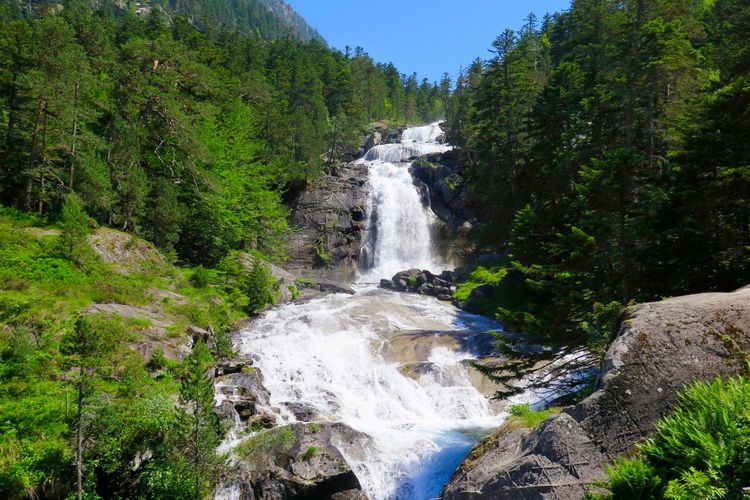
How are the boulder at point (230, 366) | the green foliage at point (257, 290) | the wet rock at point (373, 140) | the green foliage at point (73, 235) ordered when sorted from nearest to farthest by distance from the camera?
the boulder at point (230, 366)
the green foliage at point (73, 235)
the green foliage at point (257, 290)
the wet rock at point (373, 140)

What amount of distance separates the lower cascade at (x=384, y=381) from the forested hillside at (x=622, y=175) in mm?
4089

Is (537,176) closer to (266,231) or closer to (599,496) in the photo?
(266,231)

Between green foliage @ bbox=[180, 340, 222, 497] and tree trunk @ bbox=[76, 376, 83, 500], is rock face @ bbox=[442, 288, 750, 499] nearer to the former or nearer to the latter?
green foliage @ bbox=[180, 340, 222, 497]

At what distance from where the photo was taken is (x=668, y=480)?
4.56 metres

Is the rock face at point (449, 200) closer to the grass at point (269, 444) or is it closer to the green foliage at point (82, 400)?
the green foliage at point (82, 400)

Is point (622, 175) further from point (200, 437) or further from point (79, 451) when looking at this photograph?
point (79, 451)

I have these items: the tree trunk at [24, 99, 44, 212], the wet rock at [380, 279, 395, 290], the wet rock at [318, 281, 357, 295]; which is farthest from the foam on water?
the tree trunk at [24, 99, 44, 212]

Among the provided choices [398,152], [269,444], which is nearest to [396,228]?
[398,152]

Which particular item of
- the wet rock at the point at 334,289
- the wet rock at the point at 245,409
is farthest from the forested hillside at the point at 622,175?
the wet rock at the point at 334,289

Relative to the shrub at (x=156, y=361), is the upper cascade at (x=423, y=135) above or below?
above

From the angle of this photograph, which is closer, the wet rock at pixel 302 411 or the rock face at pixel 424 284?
the wet rock at pixel 302 411

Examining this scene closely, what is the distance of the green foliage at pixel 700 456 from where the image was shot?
4132mm

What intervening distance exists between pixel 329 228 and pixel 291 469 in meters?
35.9

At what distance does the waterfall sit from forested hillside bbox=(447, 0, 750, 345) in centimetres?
867
